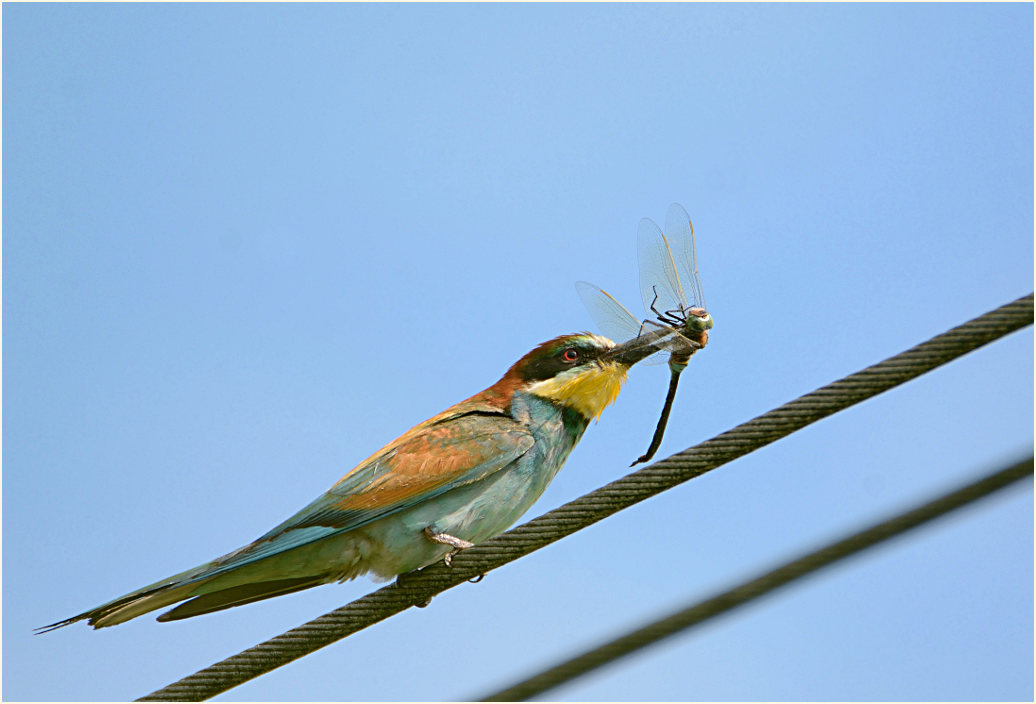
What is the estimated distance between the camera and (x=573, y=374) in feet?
13.3

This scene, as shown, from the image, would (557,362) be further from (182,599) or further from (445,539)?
(182,599)

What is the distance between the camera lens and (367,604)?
2.90 metres

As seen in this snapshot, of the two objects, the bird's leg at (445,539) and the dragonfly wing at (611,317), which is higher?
the dragonfly wing at (611,317)

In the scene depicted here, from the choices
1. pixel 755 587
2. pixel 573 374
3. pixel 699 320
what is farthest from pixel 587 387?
pixel 755 587

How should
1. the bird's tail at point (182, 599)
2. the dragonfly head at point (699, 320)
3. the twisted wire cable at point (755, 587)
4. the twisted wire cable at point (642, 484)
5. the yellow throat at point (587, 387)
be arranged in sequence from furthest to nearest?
1. the yellow throat at point (587, 387)
2. the dragonfly head at point (699, 320)
3. the bird's tail at point (182, 599)
4. the twisted wire cable at point (642, 484)
5. the twisted wire cable at point (755, 587)

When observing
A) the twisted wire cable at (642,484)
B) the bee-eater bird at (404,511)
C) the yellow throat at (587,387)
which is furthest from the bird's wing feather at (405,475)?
the twisted wire cable at (642,484)

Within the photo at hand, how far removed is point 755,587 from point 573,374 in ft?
6.22

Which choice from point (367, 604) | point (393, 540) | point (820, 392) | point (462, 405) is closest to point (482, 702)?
point (367, 604)

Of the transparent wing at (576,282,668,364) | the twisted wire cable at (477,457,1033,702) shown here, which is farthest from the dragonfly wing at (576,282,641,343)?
the twisted wire cable at (477,457,1033,702)

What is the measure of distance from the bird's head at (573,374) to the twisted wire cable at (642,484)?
1177 mm

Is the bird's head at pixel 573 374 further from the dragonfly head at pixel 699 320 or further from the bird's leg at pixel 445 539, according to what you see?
the bird's leg at pixel 445 539

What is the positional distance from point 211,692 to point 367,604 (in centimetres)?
48

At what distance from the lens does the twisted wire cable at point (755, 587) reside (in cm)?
211

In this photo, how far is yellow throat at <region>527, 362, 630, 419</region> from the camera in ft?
13.1
